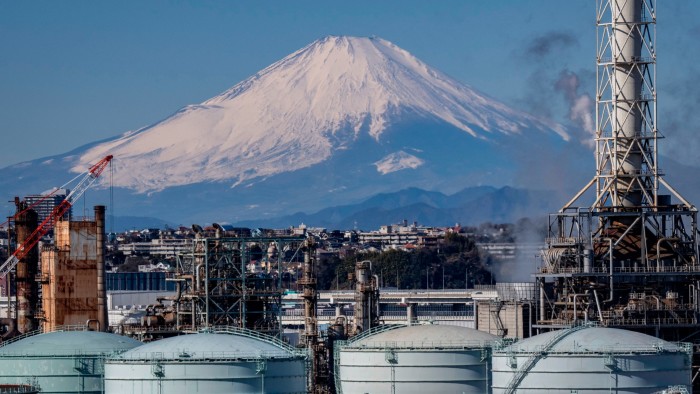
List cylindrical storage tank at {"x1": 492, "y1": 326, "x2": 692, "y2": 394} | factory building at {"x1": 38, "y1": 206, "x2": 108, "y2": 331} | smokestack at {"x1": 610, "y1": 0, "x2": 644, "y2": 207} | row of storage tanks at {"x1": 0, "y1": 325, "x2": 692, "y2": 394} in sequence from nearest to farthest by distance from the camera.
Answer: row of storage tanks at {"x1": 0, "y1": 325, "x2": 692, "y2": 394}
cylindrical storage tank at {"x1": 492, "y1": 326, "x2": 692, "y2": 394}
smokestack at {"x1": 610, "y1": 0, "x2": 644, "y2": 207}
factory building at {"x1": 38, "y1": 206, "x2": 108, "y2": 331}

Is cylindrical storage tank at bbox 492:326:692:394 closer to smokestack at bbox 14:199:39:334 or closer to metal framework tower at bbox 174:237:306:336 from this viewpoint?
metal framework tower at bbox 174:237:306:336

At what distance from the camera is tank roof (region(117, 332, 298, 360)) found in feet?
238

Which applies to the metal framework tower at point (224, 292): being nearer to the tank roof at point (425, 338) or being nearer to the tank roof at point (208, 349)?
the tank roof at point (425, 338)

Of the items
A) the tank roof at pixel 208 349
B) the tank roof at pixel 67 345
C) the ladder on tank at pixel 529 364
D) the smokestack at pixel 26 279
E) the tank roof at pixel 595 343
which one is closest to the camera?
the tank roof at pixel 208 349

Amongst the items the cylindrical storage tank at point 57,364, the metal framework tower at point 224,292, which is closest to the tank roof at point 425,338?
the cylindrical storage tank at point 57,364

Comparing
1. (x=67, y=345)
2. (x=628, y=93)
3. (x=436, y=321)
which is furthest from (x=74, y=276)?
(x=628, y=93)

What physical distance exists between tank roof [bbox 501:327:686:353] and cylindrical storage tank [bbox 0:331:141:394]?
18.3 m

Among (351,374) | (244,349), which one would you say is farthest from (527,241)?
(244,349)

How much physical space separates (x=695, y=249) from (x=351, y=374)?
25485mm

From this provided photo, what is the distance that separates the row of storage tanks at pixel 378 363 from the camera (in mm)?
72375

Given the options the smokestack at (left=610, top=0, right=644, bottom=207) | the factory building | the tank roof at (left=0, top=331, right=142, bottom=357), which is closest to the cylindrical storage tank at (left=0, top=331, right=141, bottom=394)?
the tank roof at (left=0, top=331, right=142, bottom=357)

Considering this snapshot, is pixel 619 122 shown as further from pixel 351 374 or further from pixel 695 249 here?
pixel 351 374

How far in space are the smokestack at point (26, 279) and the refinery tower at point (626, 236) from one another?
36.1m

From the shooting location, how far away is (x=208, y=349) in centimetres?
7319
